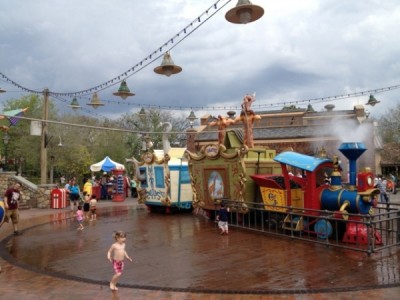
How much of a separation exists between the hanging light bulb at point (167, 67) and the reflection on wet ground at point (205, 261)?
13.5ft

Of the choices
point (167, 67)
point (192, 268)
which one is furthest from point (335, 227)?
point (167, 67)

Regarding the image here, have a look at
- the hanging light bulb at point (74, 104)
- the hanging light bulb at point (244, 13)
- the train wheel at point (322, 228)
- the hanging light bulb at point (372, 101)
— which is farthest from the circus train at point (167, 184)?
the hanging light bulb at point (244, 13)

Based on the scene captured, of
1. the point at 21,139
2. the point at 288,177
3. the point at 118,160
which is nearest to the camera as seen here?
the point at 288,177

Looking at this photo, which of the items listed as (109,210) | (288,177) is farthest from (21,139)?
(288,177)

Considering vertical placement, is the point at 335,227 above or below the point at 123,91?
below

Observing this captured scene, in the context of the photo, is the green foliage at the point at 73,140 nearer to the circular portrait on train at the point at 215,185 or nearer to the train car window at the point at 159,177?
the train car window at the point at 159,177

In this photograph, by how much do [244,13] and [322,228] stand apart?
20.0 feet

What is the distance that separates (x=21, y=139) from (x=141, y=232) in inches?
983

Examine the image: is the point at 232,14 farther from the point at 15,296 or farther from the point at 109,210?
the point at 109,210

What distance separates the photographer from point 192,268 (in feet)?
24.6

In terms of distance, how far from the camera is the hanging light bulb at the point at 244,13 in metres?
6.50

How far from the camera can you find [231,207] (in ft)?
42.1

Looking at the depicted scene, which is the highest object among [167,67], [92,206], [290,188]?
[167,67]

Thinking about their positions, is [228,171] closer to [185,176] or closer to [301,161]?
[301,161]
